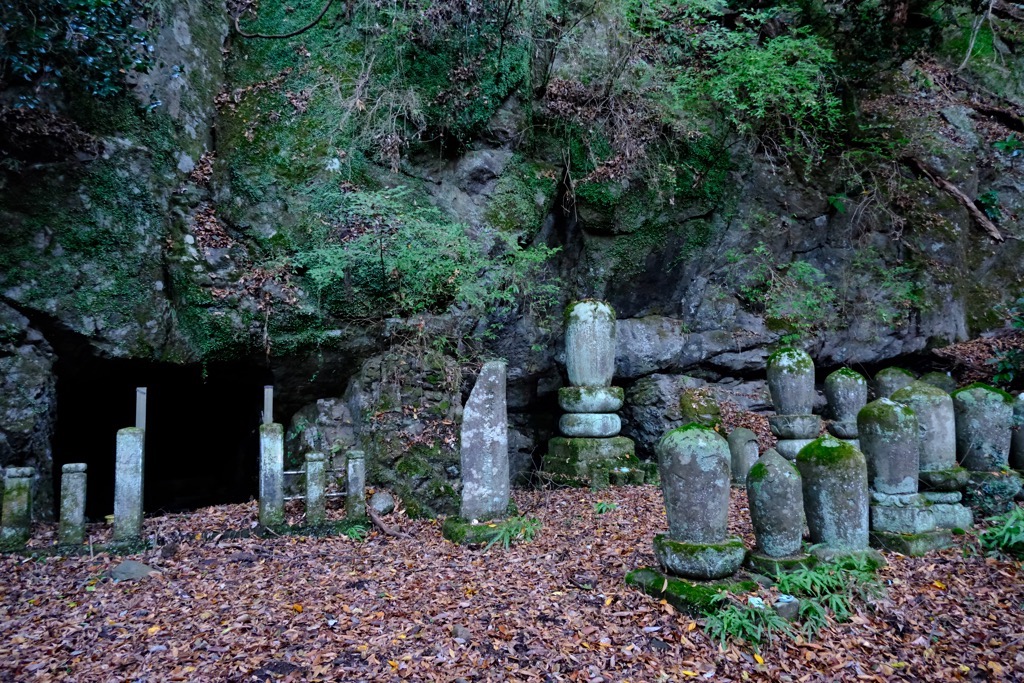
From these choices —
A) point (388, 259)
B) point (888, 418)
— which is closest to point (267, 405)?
point (388, 259)

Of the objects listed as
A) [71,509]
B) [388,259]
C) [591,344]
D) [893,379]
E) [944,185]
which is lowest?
[71,509]

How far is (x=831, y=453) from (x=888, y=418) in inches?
40.7

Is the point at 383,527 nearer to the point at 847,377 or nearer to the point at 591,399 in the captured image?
the point at 591,399

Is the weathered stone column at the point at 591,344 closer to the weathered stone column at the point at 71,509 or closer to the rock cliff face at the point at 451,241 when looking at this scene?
the rock cliff face at the point at 451,241

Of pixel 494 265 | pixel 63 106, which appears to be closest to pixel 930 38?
pixel 494 265

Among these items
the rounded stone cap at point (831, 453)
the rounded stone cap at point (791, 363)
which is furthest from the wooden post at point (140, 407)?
the rounded stone cap at point (791, 363)

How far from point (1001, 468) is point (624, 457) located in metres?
4.05

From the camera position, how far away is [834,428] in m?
6.90

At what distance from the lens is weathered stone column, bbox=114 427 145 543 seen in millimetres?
5344

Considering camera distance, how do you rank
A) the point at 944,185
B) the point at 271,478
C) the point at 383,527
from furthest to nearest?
the point at 944,185
the point at 383,527
the point at 271,478

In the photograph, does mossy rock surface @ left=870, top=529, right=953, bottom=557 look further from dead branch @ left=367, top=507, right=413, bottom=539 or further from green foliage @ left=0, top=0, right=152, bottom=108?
green foliage @ left=0, top=0, right=152, bottom=108

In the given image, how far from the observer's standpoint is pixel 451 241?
736 centimetres

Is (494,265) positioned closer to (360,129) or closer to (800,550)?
(360,129)

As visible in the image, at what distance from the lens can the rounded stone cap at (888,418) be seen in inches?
206
